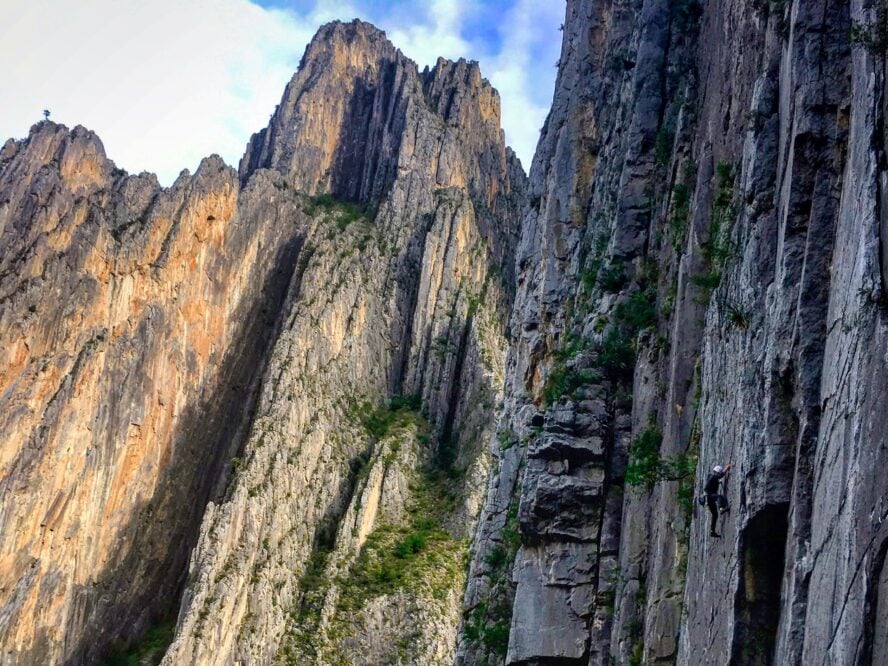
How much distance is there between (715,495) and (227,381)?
2844 inches

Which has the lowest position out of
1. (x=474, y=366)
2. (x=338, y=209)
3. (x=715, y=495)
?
(x=715, y=495)

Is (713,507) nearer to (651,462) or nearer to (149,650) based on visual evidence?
(651,462)

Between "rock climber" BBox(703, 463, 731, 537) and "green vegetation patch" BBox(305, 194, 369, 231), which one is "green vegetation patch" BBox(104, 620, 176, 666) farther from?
"rock climber" BBox(703, 463, 731, 537)

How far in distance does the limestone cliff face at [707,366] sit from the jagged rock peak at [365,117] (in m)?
73.5

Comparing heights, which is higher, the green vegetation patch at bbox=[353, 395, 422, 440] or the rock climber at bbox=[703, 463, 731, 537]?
the green vegetation patch at bbox=[353, 395, 422, 440]

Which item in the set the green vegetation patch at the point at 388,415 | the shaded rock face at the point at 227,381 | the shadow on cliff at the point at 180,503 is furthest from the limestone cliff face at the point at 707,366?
the green vegetation patch at the point at 388,415

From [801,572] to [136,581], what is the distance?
218 feet

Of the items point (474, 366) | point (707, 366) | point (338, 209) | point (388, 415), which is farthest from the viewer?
point (338, 209)

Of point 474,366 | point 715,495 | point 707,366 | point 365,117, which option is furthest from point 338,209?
point 715,495

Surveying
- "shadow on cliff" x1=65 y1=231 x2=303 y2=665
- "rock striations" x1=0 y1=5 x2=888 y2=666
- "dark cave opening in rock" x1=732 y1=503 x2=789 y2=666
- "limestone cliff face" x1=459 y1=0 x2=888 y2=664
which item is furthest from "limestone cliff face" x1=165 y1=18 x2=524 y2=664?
"dark cave opening in rock" x1=732 y1=503 x2=789 y2=666

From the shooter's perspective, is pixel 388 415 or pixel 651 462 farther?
pixel 388 415

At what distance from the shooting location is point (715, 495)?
15383mm

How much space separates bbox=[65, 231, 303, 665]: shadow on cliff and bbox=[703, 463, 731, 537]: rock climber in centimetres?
6108

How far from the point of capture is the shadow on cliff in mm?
67562
